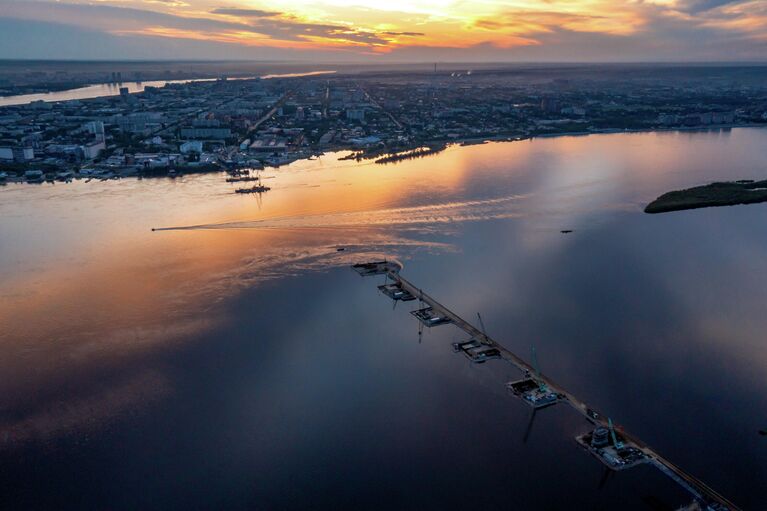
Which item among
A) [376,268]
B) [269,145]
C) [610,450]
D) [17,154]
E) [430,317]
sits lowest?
[610,450]

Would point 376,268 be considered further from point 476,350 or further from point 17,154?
point 17,154

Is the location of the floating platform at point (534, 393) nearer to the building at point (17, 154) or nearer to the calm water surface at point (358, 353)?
the calm water surface at point (358, 353)

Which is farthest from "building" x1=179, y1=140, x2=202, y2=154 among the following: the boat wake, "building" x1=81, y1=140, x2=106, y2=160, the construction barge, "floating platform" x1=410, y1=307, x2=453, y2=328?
"floating platform" x1=410, y1=307, x2=453, y2=328

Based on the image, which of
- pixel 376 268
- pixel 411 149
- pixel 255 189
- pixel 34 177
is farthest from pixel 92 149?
pixel 376 268

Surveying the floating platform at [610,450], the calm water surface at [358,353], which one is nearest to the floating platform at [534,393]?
the calm water surface at [358,353]

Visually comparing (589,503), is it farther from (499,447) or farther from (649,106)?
(649,106)

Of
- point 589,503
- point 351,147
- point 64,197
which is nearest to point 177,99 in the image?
point 351,147
